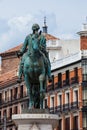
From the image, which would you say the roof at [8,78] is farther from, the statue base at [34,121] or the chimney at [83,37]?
the statue base at [34,121]

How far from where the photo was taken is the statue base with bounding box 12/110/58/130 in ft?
92.6

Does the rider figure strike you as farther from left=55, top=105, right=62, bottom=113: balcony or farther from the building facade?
left=55, top=105, right=62, bottom=113: balcony

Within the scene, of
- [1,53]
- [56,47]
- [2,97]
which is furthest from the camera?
[1,53]

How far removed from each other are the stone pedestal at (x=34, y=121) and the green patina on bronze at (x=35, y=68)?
86 centimetres

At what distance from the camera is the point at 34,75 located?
2938 cm

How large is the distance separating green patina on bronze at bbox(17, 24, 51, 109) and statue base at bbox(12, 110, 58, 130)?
844 millimetres

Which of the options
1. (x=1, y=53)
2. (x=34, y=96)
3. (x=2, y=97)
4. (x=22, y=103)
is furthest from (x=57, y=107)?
(x=34, y=96)

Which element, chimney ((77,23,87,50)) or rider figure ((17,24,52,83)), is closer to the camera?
rider figure ((17,24,52,83))

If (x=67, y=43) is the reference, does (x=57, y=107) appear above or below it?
below

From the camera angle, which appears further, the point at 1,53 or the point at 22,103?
the point at 1,53

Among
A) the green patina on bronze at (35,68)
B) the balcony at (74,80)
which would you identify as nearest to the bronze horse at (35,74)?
the green patina on bronze at (35,68)

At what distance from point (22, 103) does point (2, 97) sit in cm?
955

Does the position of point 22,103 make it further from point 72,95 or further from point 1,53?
point 1,53

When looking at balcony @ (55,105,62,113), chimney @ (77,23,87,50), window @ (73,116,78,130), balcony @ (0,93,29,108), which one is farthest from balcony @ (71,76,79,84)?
balcony @ (0,93,29,108)
